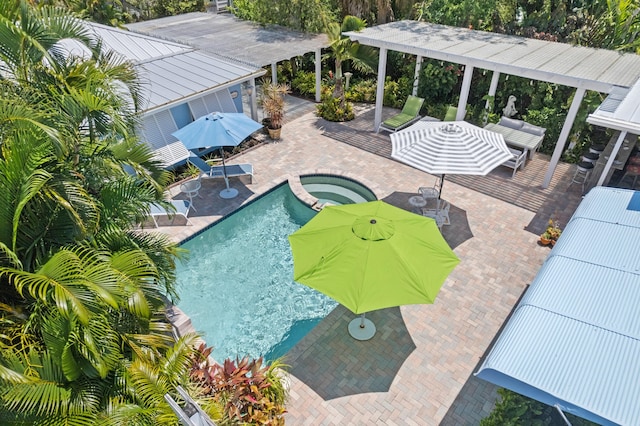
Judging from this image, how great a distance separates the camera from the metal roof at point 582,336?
17.5ft

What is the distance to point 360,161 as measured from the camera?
16797 millimetres

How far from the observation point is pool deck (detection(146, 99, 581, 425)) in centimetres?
819

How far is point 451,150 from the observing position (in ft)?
39.5

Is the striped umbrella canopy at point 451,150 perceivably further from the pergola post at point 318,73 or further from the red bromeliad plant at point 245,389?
the pergola post at point 318,73

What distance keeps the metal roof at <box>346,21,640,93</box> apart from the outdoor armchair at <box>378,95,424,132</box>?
2899mm

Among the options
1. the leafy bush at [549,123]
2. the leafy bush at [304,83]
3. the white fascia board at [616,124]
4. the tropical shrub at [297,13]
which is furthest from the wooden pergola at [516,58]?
the leafy bush at [304,83]

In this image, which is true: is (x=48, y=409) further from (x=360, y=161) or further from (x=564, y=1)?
(x=564, y=1)

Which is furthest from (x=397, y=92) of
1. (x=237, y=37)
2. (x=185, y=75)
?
(x=185, y=75)

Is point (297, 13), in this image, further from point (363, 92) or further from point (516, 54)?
point (516, 54)

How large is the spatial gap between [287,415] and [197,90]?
1286 centimetres

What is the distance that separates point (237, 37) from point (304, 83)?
4647 millimetres

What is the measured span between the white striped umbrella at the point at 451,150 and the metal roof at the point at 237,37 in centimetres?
933

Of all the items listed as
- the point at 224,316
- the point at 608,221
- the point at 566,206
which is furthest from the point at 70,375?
the point at 566,206

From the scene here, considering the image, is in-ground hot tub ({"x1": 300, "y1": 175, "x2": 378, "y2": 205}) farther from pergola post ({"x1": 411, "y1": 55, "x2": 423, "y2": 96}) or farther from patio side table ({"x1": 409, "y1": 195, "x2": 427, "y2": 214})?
pergola post ({"x1": 411, "y1": 55, "x2": 423, "y2": 96})
